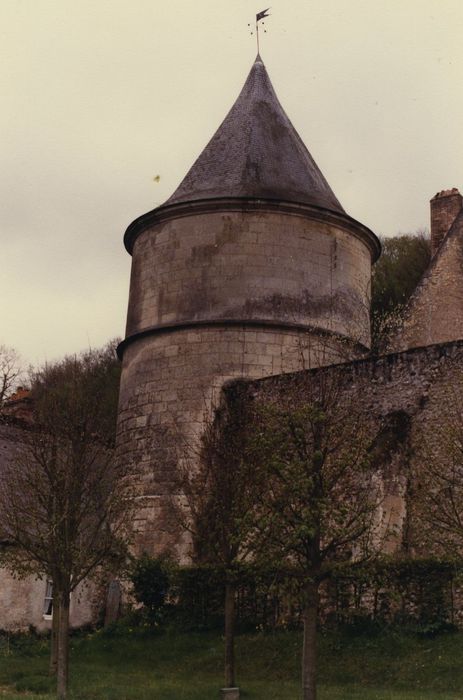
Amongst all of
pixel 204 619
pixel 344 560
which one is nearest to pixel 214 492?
pixel 344 560

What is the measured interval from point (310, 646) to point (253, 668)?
3.02 meters

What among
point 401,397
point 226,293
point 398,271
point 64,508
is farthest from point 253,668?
point 398,271

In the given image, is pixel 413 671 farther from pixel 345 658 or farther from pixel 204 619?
pixel 204 619

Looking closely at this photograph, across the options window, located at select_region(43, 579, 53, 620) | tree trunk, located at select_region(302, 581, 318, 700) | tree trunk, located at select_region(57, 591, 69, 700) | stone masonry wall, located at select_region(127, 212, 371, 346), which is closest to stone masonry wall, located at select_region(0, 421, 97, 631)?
window, located at select_region(43, 579, 53, 620)

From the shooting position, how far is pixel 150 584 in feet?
58.3

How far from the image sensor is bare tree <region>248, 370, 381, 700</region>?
11.7 m

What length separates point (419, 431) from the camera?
1631 centimetres

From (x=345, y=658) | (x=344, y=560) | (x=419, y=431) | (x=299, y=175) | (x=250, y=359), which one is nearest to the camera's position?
(x=344, y=560)

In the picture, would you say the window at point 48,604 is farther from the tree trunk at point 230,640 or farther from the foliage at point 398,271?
the foliage at point 398,271

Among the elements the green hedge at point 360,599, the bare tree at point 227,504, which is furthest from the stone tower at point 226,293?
the green hedge at point 360,599

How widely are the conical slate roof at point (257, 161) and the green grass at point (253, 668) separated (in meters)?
9.37

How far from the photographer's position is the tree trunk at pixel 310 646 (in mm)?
11250

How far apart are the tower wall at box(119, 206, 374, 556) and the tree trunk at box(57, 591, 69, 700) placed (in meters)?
5.52

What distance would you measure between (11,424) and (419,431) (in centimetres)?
1021
